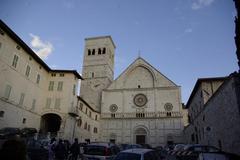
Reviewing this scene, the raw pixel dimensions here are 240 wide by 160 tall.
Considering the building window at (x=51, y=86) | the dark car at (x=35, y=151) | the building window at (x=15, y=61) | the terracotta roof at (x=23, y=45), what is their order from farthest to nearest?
the building window at (x=51, y=86), the building window at (x=15, y=61), the terracotta roof at (x=23, y=45), the dark car at (x=35, y=151)

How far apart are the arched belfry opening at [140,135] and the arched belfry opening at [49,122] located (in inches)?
628

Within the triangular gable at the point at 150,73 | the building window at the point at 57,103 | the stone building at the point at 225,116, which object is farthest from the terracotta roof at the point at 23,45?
the stone building at the point at 225,116

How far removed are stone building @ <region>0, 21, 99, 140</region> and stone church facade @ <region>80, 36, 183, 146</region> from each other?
30.6 ft

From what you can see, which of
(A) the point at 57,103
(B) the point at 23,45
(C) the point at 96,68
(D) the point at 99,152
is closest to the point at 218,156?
(D) the point at 99,152

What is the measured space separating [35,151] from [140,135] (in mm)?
28903

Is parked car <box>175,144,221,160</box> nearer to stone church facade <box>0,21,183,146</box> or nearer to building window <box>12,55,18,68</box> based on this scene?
stone church facade <box>0,21,183,146</box>

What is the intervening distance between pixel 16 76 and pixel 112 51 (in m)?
35.6

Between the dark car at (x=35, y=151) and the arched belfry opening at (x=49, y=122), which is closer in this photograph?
the dark car at (x=35, y=151)

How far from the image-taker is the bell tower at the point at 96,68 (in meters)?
46.5

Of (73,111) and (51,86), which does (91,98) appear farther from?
(73,111)

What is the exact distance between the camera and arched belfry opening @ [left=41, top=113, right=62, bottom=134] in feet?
90.8

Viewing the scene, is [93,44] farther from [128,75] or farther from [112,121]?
[112,121]

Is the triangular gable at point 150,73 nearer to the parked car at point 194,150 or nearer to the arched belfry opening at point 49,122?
the arched belfry opening at point 49,122

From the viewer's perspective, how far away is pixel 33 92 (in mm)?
24922
